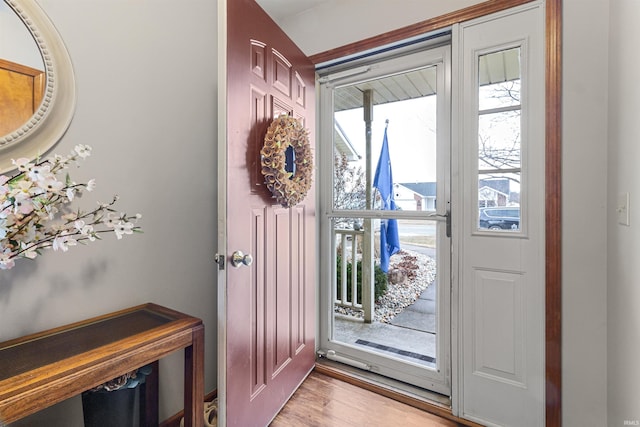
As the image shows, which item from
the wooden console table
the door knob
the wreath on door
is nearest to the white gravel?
the wreath on door

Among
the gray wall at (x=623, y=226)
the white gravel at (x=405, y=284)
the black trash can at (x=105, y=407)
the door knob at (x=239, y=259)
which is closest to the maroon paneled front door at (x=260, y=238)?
the door knob at (x=239, y=259)

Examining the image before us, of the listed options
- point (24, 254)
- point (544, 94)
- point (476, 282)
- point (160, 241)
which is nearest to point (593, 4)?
point (544, 94)

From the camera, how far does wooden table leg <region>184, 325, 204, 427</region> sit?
1.07 m

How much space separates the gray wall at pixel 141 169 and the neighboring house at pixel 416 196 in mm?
1158

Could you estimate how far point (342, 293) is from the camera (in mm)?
2268

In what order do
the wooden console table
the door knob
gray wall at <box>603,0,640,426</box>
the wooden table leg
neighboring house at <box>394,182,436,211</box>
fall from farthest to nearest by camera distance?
neighboring house at <box>394,182,436,211</box>, the door knob, the wooden table leg, gray wall at <box>603,0,640,426</box>, the wooden console table

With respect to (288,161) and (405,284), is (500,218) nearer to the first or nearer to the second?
(405,284)

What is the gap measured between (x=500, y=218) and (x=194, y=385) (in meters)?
1.57

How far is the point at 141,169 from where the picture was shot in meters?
1.35

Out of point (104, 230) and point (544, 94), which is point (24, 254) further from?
point (544, 94)

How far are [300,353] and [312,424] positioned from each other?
39 centimetres

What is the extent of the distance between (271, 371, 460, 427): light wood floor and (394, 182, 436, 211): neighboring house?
116 centimetres

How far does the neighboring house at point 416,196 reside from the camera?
1817 mm

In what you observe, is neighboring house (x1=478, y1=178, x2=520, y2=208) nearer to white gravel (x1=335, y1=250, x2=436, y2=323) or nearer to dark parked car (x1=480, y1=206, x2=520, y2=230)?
dark parked car (x1=480, y1=206, x2=520, y2=230)
